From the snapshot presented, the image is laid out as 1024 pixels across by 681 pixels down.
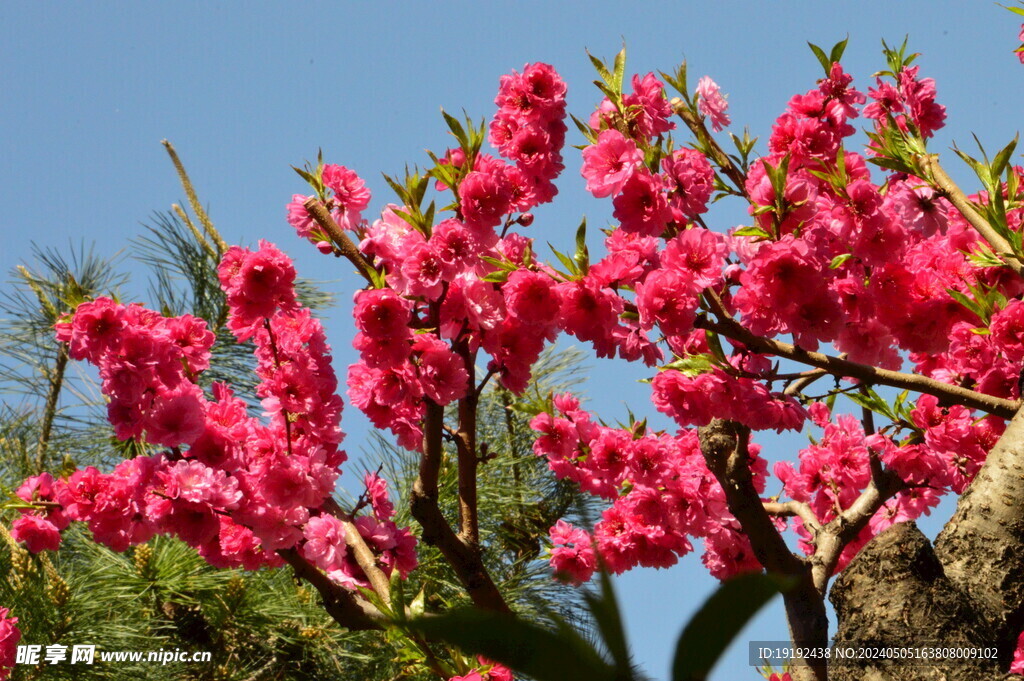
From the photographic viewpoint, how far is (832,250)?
1.97 meters

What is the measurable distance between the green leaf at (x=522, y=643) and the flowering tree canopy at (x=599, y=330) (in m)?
1.13

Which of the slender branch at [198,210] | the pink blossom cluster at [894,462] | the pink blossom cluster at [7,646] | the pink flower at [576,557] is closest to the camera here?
the pink blossom cluster at [894,462]

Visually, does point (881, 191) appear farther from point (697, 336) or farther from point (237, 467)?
point (237, 467)

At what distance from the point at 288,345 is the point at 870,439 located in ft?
4.81

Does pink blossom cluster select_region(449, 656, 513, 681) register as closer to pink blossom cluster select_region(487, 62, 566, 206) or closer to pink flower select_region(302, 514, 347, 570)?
pink flower select_region(302, 514, 347, 570)

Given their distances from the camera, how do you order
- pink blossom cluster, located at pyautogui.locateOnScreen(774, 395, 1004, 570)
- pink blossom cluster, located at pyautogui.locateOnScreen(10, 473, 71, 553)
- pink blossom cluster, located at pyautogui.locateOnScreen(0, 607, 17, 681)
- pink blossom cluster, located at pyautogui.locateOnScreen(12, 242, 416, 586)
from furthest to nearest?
pink blossom cluster, located at pyautogui.locateOnScreen(0, 607, 17, 681), pink blossom cluster, located at pyautogui.locateOnScreen(10, 473, 71, 553), pink blossom cluster, located at pyautogui.locateOnScreen(774, 395, 1004, 570), pink blossom cluster, located at pyautogui.locateOnScreen(12, 242, 416, 586)

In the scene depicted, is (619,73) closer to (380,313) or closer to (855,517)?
(380,313)

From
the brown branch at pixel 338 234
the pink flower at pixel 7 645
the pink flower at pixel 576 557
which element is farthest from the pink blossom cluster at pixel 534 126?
the pink flower at pixel 7 645

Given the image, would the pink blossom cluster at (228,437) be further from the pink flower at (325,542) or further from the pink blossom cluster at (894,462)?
the pink blossom cluster at (894,462)

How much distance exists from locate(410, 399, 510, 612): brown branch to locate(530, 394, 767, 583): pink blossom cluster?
0.78 m

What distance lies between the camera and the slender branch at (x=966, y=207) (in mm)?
1918

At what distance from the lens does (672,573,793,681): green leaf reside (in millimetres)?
497

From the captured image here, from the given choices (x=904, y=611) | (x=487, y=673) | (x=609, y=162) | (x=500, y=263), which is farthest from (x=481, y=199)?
(x=904, y=611)

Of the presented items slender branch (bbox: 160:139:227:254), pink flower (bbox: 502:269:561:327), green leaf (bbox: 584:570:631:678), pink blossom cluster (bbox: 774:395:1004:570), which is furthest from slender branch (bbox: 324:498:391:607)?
slender branch (bbox: 160:139:227:254)
